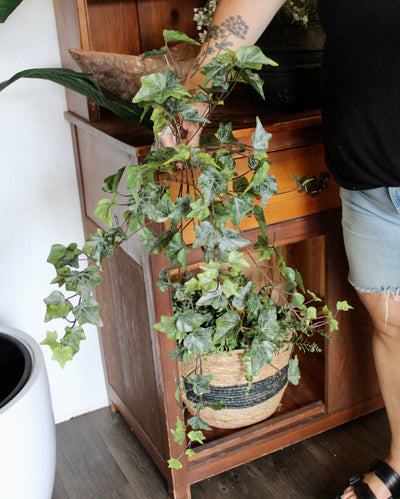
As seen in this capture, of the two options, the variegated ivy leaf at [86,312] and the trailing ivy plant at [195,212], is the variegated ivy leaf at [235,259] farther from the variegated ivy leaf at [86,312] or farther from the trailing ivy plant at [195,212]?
the variegated ivy leaf at [86,312]

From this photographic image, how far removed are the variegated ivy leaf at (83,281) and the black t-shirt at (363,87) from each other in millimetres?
501

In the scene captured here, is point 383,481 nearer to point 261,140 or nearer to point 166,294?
point 166,294

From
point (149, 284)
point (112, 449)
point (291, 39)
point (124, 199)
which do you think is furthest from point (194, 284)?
point (112, 449)

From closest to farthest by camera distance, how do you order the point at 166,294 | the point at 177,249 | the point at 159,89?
1. the point at 159,89
2. the point at 177,249
3. the point at 166,294

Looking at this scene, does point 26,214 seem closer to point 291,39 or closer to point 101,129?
point 101,129

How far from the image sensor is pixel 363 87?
3.09 ft

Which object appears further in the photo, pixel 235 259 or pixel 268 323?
pixel 268 323

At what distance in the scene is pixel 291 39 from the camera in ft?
3.99

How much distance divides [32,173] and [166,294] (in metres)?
0.57

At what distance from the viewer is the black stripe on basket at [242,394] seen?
1376 mm

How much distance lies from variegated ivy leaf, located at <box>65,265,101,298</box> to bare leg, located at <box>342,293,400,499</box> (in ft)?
1.99

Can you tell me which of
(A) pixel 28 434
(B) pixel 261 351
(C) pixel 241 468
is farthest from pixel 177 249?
(C) pixel 241 468

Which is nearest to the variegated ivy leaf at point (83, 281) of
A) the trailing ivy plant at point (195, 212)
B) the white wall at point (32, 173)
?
the trailing ivy plant at point (195, 212)

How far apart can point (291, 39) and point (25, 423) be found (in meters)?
0.97
